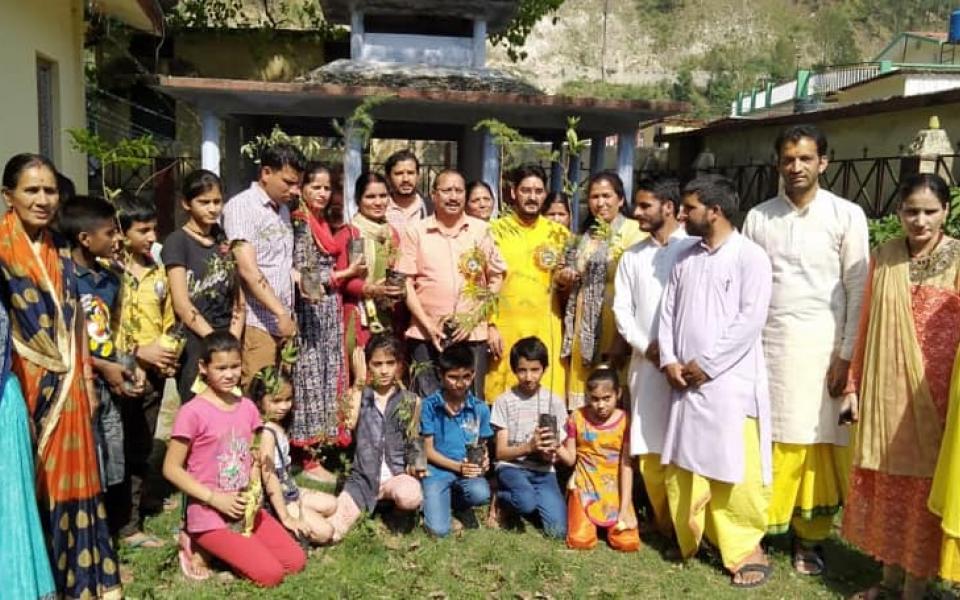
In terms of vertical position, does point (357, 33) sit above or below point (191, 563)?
above

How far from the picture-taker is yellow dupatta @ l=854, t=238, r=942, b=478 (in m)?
3.42

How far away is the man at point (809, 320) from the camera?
3.80 metres

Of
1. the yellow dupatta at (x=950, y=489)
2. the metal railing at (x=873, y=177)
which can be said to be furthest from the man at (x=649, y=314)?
the metal railing at (x=873, y=177)

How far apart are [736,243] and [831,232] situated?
45cm

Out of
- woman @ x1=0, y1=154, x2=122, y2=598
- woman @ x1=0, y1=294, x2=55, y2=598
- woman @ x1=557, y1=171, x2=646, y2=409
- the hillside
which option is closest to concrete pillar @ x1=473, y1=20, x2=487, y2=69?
woman @ x1=557, y1=171, x2=646, y2=409

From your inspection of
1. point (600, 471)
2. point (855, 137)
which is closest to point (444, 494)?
point (600, 471)

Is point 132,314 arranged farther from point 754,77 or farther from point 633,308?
point 754,77

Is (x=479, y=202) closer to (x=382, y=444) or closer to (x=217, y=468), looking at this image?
(x=382, y=444)

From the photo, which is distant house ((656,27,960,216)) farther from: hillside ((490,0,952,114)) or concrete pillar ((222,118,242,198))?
hillside ((490,0,952,114))

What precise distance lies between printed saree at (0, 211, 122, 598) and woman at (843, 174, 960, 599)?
3.22 metres

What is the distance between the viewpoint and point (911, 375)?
11.2ft

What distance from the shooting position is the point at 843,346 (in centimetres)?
381

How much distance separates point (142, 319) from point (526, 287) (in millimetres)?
2004

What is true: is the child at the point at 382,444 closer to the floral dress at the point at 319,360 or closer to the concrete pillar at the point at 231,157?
the floral dress at the point at 319,360
